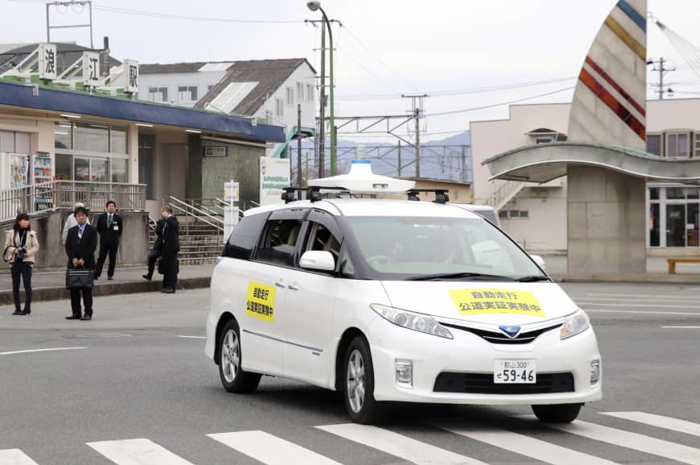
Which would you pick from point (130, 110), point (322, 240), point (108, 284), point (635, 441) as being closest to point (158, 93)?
point (130, 110)

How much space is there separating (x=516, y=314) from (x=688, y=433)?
5.40ft

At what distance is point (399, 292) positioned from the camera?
889 centimetres

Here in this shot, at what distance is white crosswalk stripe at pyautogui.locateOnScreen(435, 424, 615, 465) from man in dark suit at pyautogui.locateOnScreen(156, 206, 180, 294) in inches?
762

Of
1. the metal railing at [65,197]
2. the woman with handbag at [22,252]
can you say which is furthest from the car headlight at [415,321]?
the metal railing at [65,197]

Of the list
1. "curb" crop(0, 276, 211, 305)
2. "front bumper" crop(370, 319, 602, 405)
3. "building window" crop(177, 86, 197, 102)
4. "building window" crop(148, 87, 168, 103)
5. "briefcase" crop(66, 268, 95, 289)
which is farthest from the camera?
"building window" crop(148, 87, 168, 103)

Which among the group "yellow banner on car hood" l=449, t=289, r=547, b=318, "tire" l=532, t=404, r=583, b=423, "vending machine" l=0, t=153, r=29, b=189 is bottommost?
"tire" l=532, t=404, r=583, b=423

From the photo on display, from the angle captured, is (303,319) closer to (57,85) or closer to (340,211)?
(340,211)

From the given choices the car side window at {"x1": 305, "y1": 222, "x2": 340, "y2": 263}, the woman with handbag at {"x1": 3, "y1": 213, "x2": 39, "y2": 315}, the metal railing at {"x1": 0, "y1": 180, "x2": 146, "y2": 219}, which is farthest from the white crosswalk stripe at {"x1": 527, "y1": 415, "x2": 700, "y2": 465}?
the metal railing at {"x1": 0, "y1": 180, "x2": 146, "y2": 219}

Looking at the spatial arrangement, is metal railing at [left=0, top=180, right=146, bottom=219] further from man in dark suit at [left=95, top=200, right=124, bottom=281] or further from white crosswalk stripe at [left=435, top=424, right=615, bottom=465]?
white crosswalk stripe at [left=435, top=424, right=615, bottom=465]

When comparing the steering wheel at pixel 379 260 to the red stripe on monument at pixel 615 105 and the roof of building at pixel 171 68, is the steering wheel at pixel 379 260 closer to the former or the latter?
the red stripe on monument at pixel 615 105

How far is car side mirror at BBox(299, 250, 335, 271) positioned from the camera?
9.39m

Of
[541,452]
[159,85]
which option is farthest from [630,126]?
[159,85]

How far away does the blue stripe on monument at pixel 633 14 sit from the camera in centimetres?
3478

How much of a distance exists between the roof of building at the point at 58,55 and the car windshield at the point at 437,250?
132 feet
